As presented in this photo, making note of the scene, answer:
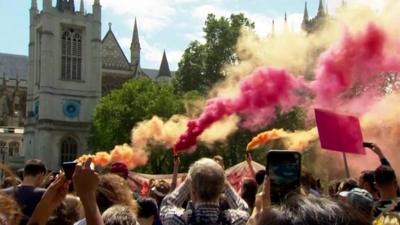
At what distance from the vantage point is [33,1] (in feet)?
272

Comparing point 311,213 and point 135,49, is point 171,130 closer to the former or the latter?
point 311,213

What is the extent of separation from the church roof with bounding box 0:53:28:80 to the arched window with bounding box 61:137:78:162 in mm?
29544

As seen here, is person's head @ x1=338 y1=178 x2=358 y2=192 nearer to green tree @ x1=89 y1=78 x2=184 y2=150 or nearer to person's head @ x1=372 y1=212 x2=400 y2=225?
person's head @ x1=372 y1=212 x2=400 y2=225

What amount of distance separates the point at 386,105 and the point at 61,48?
61.5m

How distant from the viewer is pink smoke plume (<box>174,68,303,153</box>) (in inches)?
754

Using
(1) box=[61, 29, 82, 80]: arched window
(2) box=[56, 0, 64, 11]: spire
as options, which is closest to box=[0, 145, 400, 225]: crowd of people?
(1) box=[61, 29, 82, 80]: arched window

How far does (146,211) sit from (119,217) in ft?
7.67

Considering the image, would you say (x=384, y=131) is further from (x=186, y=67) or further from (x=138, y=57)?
(x=138, y=57)

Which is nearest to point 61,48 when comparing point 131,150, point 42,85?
point 42,85

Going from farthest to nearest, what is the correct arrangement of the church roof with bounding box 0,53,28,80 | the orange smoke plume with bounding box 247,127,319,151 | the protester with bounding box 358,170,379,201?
the church roof with bounding box 0,53,28,80, the orange smoke plume with bounding box 247,127,319,151, the protester with bounding box 358,170,379,201

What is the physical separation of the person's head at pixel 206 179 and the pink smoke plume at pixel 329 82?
12.3m

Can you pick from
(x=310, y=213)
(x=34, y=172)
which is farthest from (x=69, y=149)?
(x=310, y=213)

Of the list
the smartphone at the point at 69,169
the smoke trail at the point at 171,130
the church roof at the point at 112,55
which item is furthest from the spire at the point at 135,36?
the smartphone at the point at 69,169

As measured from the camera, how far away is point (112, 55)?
9312 centimetres
